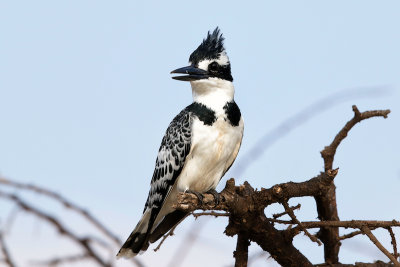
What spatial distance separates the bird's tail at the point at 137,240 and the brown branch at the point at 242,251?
91 centimetres

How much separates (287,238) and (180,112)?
1448 mm

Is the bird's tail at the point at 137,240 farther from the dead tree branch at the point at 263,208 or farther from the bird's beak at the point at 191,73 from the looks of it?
the bird's beak at the point at 191,73

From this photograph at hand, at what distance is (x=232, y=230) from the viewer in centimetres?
367

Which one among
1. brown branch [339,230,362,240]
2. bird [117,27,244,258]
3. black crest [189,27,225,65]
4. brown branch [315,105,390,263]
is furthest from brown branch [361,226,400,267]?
black crest [189,27,225,65]

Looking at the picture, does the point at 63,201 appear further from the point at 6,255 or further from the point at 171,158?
the point at 171,158

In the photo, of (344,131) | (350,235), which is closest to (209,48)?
(344,131)

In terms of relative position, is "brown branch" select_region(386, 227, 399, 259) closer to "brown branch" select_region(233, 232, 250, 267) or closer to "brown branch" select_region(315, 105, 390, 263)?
"brown branch" select_region(233, 232, 250, 267)

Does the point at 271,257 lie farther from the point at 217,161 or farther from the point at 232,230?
the point at 217,161

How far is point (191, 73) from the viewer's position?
4.30 m

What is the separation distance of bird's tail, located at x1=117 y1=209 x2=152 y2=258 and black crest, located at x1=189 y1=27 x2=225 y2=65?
131cm

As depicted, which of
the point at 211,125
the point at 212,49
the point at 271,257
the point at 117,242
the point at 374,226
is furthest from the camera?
the point at 212,49

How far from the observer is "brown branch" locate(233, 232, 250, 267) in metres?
3.69

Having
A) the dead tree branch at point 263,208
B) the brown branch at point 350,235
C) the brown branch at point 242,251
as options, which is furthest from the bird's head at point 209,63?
the brown branch at point 350,235

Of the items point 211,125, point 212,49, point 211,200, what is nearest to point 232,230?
point 211,200
